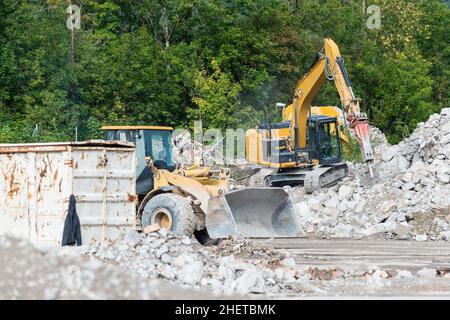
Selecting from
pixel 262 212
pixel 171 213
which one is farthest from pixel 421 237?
pixel 171 213

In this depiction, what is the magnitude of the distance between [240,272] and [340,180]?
16.9 m

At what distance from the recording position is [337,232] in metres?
25.3

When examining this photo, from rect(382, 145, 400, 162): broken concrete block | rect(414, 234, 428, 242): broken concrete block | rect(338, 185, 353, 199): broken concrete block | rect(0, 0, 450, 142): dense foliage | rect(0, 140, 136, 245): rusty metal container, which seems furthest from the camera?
rect(0, 0, 450, 142): dense foliage

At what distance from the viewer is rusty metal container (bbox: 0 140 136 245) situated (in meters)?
17.7

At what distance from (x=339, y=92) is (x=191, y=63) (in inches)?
650

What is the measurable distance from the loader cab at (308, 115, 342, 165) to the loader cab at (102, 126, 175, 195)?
37.1ft

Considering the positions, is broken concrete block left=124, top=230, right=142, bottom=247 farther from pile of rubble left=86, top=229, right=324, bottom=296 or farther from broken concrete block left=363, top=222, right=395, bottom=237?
broken concrete block left=363, top=222, right=395, bottom=237

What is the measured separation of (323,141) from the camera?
31953mm

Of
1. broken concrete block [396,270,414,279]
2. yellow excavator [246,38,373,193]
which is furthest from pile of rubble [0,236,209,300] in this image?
yellow excavator [246,38,373,193]

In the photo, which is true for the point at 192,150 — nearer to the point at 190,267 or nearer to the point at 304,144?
the point at 304,144

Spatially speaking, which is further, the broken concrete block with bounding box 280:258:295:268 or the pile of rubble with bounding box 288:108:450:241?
the pile of rubble with bounding box 288:108:450:241

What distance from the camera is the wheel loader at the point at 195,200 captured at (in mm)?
19422

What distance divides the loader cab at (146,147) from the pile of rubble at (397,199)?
5.74m

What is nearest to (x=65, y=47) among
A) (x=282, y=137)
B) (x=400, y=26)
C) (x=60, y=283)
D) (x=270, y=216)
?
(x=282, y=137)
